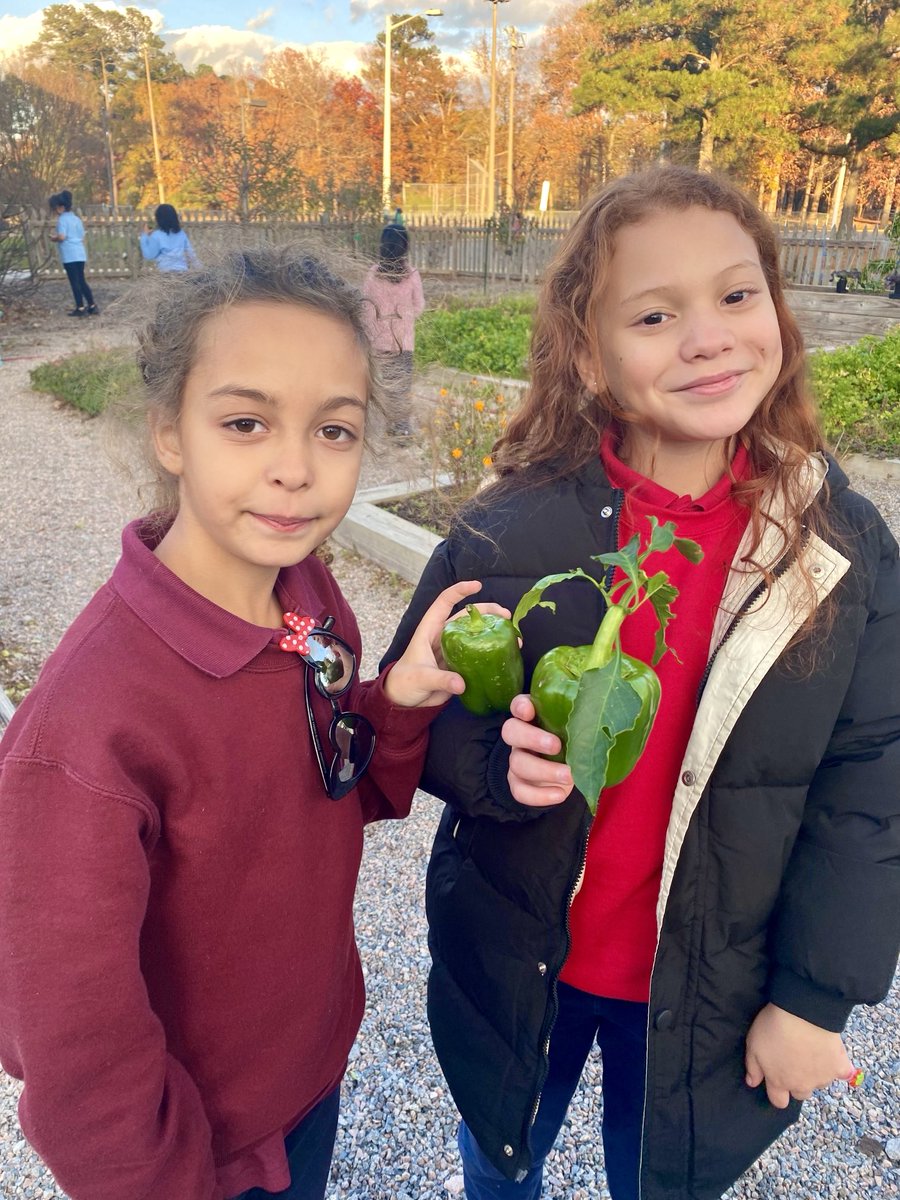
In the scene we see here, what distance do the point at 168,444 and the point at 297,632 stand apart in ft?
1.16

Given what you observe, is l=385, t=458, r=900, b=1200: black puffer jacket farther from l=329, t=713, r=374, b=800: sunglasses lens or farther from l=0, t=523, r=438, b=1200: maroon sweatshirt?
l=0, t=523, r=438, b=1200: maroon sweatshirt

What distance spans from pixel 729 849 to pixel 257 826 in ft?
2.51

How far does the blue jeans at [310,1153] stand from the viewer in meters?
1.47

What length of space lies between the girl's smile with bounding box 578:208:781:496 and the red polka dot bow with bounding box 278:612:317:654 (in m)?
0.68

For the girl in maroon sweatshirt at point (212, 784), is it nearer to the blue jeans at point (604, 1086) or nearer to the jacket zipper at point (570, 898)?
the jacket zipper at point (570, 898)

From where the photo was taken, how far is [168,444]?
1.34 metres

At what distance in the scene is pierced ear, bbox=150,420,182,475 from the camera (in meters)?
1.33

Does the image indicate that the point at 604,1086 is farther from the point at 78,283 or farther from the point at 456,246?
the point at 456,246

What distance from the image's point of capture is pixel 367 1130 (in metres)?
2.31

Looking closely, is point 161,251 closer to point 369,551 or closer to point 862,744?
point 369,551

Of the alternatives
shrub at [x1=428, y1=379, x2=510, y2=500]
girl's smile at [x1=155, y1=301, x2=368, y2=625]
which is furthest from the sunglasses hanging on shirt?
shrub at [x1=428, y1=379, x2=510, y2=500]

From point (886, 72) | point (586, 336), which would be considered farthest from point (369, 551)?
point (886, 72)

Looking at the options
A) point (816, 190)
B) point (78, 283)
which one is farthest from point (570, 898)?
point (816, 190)

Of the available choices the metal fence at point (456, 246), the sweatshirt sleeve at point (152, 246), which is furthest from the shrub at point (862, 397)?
the metal fence at point (456, 246)
